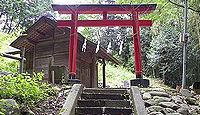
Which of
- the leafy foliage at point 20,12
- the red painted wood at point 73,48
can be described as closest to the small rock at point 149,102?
the red painted wood at point 73,48

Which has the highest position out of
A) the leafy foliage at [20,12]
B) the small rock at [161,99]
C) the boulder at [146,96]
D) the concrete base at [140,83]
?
the leafy foliage at [20,12]

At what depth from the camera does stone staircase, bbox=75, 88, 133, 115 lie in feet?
22.1

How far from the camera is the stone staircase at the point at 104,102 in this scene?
6.73 meters

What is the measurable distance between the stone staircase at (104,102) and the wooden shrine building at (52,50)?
5.41m

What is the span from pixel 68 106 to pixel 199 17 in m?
7.24

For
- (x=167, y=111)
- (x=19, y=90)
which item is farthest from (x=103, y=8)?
(x=19, y=90)

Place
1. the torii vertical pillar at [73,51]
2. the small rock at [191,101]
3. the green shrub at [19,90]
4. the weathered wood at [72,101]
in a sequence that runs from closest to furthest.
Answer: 1. the green shrub at [19,90]
2. the weathered wood at [72,101]
3. the small rock at [191,101]
4. the torii vertical pillar at [73,51]

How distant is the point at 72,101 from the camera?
21.6ft

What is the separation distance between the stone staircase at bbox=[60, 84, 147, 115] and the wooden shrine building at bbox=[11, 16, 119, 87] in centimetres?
548

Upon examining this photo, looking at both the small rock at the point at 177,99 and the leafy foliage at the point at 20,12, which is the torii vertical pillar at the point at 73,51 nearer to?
the small rock at the point at 177,99

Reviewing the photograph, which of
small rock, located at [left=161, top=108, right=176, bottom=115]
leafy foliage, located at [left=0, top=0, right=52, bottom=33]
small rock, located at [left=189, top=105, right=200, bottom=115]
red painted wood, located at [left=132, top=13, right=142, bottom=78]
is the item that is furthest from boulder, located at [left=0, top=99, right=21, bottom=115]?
leafy foliage, located at [left=0, top=0, right=52, bottom=33]

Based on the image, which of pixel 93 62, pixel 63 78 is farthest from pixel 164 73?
pixel 63 78

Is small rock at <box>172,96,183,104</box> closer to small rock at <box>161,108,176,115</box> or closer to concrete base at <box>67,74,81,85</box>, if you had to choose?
small rock at <box>161,108,176,115</box>

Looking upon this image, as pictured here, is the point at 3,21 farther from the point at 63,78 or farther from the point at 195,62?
the point at 63,78
